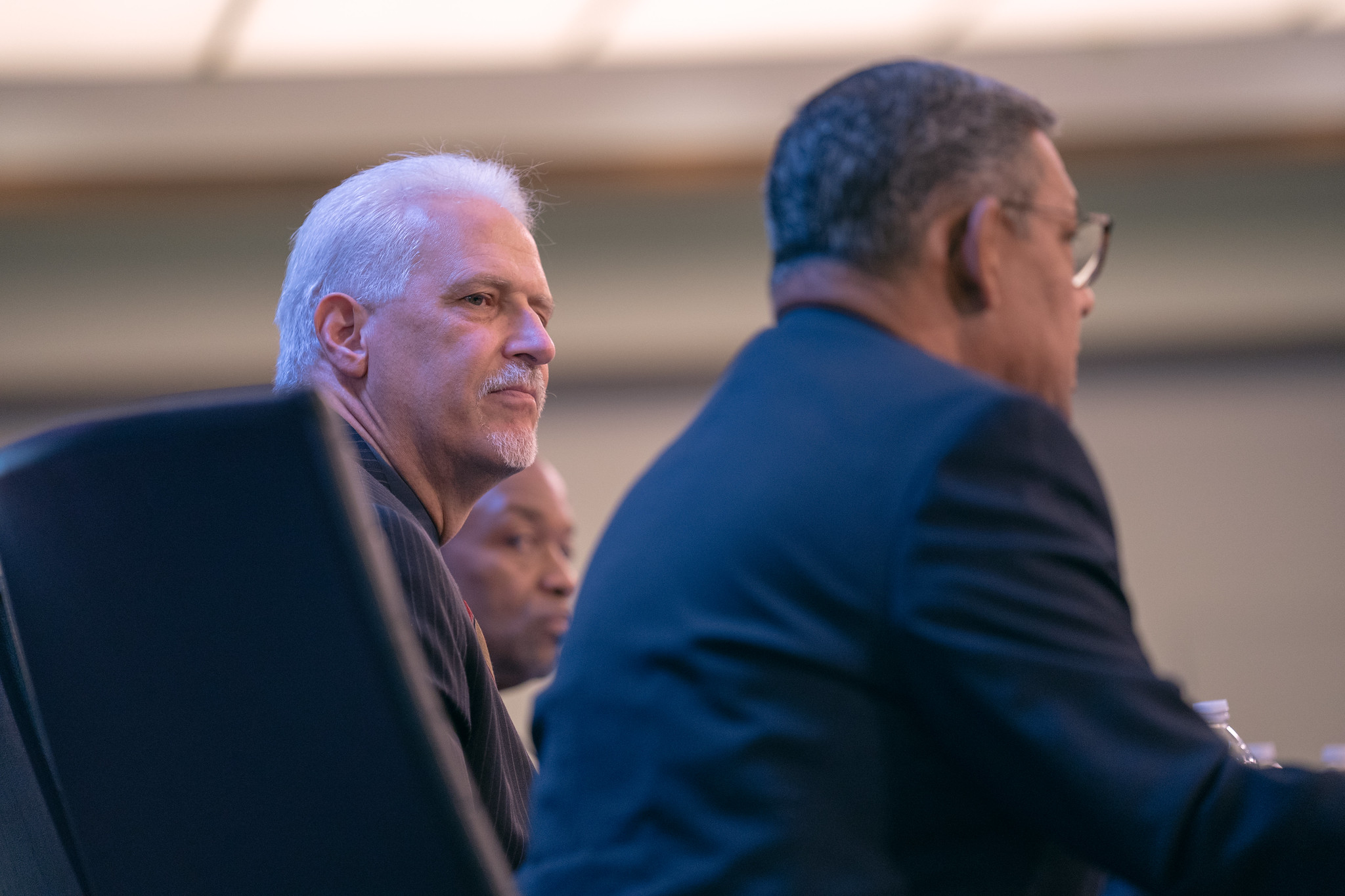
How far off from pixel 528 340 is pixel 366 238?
Answer: 0.89 ft

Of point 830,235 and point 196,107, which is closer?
point 830,235

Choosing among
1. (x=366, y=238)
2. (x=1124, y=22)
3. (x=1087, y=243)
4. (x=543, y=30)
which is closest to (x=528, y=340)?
(x=366, y=238)

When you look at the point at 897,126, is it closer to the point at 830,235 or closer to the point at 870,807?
the point at 830,235

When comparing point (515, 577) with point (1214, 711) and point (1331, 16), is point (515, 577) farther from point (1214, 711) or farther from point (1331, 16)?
point (1331, 16)

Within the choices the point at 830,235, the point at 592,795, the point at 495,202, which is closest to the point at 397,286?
the point at 495,202

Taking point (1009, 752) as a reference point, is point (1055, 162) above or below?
above

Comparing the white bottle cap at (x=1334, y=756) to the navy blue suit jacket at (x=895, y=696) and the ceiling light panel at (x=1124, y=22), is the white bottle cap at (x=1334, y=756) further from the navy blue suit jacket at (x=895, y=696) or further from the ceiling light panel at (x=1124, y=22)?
the ceiling light panel at (x=1124, y=22)

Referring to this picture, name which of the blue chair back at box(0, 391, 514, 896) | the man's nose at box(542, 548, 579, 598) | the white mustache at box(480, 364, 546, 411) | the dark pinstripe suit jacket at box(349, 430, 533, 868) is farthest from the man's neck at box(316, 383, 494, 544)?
the man's nose at box(542, 548, 579, 598)

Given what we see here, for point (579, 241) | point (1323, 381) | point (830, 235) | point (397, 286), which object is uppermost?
point (579, 241)

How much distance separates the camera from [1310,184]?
6.37 metres

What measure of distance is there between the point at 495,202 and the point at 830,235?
41.6 inches

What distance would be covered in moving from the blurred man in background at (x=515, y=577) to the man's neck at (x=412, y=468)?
3.56ft

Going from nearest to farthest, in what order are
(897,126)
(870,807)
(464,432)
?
(870,807), (897,126), (464,432)

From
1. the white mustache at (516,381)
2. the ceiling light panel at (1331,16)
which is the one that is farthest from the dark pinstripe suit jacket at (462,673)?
the ceiling light panel at (1331,16)
